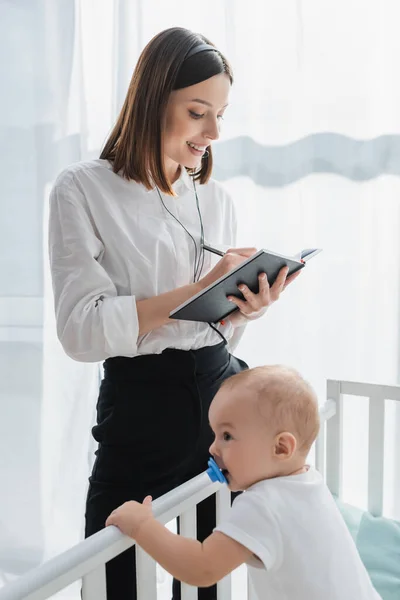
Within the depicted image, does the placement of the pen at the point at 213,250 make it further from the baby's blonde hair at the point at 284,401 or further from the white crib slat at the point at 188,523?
the white crib slat at the point at 188,523

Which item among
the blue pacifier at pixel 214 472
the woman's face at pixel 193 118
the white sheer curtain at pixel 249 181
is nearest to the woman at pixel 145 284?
the woman's face at pixel 193 118

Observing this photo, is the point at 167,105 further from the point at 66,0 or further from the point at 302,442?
the point at 66,0

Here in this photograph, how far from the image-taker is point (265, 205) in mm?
1697

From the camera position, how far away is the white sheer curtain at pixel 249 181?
1.58 meters

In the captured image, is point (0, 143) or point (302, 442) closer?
point (302, 442)

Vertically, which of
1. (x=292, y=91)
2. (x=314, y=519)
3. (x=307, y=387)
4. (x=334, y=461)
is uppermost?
(x=292, y=91)

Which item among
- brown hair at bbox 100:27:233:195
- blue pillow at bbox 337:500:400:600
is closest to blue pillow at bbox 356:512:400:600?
blue pillow at bbox 337:500:400:600

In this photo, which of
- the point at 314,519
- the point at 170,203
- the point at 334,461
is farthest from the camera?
the point at 334,461

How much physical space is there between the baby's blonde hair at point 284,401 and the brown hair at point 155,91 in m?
0.41

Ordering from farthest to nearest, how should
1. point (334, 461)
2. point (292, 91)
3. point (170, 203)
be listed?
point (292, 91), point (334, 461), point (170, 203)

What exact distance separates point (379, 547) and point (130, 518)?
69 centimetres

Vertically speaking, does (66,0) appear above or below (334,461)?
above

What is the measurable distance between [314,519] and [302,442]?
3.5 inches

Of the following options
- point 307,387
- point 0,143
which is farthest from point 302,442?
point 0,143
